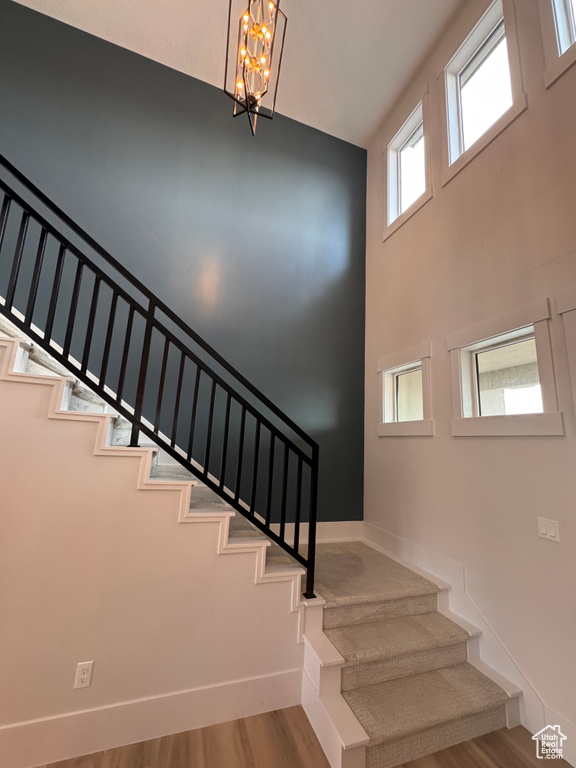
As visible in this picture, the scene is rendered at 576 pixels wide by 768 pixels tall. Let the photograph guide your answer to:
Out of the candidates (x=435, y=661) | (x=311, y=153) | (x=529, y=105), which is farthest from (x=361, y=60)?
(x=435, y=661)

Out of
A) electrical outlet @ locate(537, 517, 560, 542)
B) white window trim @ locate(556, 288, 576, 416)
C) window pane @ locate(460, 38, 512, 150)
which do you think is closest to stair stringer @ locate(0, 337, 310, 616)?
electrical outlet @ locate(537, 517, 560, 542)

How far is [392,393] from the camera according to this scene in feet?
12.2

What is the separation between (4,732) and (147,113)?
17.3ft

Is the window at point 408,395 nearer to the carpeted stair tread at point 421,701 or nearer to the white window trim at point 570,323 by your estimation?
the white window trim at point 570,323

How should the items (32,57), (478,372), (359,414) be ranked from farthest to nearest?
1. (359,414)
2. (32,57)
3. (478,372)

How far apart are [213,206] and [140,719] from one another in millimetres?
4410

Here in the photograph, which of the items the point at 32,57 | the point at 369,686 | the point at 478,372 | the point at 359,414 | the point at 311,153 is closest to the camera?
the point at 369,686

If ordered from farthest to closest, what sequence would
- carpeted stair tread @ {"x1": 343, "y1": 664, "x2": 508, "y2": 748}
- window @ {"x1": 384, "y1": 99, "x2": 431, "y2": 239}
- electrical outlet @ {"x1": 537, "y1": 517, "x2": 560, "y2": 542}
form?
1. window @ {"x1": 384, "y1": 99, "x2": 431, "y2": 239}
2. electrical outlet @ {"x1": 537, "y1": 517, "x2": 560, "y2": 542}
3. carpeted stair tread @ {"x1": 343, "y1": 664, "x2": 508, "y2": 748}

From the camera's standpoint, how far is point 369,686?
2010 millimetres

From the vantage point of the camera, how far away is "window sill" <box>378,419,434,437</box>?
116 inches

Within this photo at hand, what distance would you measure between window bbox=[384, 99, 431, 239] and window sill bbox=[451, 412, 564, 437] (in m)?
2.31

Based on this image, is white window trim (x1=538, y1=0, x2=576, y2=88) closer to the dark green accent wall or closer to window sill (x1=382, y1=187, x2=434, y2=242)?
window sill (x1=382, y1=187, x2=434, y2=242)

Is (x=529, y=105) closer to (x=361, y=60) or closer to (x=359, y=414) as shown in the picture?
(x=361, y=60)

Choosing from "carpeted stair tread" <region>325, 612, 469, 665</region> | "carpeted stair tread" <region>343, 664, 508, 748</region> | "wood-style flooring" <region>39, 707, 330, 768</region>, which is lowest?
"wood-style flooring" <region>39, 707, 330, 768</region>
